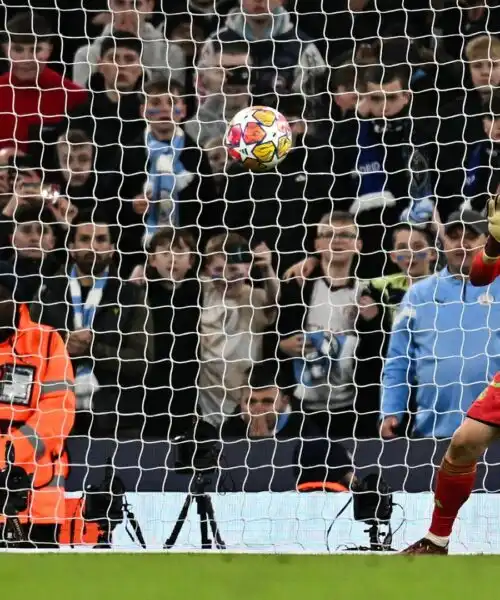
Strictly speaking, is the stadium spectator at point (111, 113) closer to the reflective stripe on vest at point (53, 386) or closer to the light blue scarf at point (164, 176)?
the light blue scarf at point (164, 176)

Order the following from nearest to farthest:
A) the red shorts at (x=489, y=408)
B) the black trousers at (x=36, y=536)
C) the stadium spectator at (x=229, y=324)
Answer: the red shorts at (x=489, y=408) → the black trousers at (x=36, y=536) → the stadium spectator at (x=229, y=324)

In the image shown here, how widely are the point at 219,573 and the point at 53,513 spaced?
8.79ft

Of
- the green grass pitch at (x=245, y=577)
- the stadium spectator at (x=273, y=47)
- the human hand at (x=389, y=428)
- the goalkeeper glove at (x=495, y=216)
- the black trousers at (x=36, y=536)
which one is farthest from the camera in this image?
the stadium spectator at (x=273, y=47)

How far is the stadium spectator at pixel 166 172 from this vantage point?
598cm

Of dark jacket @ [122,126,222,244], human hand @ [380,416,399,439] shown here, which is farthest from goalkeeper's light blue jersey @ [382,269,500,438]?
dark jacket @ [122,126,222,244]

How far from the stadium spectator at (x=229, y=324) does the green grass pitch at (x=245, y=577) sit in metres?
3.17

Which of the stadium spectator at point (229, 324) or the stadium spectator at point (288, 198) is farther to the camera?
the stadium spectator at point (288, 198)

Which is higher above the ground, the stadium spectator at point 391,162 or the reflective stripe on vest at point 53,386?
the stadium spectator at point 391,162

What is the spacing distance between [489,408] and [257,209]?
2221 millimetres

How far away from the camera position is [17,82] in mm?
6070

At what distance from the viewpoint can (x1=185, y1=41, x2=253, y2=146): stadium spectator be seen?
608 cm

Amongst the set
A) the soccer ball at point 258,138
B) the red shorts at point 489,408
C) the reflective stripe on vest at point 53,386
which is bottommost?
the reflective stripe on vest at point 53,386

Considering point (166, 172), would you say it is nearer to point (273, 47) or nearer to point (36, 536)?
point (273, 47)

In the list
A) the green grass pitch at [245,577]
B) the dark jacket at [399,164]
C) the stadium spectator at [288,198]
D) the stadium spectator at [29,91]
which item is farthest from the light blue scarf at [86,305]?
the green grass pitch at [245,577]
